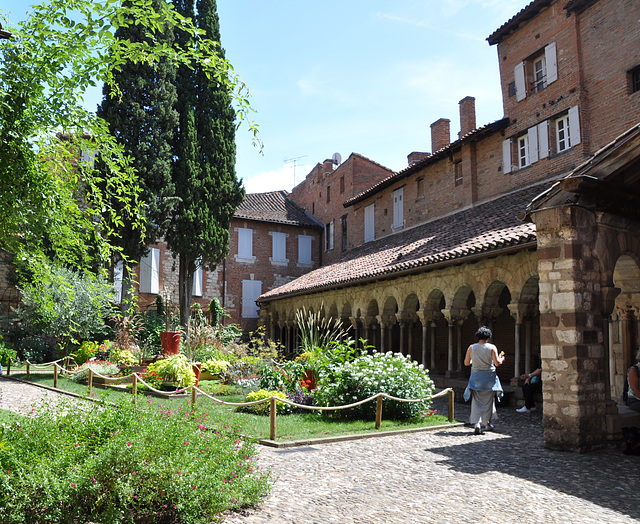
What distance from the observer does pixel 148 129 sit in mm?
19609

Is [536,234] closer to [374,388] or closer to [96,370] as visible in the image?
[374,388]

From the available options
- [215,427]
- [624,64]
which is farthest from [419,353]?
[215,427]

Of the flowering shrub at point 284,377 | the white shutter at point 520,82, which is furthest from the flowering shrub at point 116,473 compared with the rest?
the white shutter at point 520,82

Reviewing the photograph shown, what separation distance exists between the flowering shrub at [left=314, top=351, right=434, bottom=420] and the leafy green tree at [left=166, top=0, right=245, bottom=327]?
490 inches

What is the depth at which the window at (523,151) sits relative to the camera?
15.6 meters

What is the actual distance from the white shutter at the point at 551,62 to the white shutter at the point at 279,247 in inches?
657

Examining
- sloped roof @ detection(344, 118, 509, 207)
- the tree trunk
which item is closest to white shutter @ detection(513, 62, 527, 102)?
sloped roof @ detection(344, 118, 509, 207)

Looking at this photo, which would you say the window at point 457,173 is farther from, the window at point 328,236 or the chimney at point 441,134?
the window at point 328,236

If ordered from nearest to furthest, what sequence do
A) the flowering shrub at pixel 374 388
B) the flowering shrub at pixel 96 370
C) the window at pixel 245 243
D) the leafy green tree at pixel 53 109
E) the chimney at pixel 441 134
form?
the leafy green tree at pixel 53 109 → the flowering shrub at pixel 374 388 → the flowering shrub at pixel 96 370 → the chimney at pixel 441 134 → the window at pixel 245 243

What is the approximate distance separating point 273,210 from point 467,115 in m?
12.9

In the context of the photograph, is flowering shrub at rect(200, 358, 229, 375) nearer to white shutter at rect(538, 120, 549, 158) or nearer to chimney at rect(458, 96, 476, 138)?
white shutter at rect(538, 120, 549, 158)

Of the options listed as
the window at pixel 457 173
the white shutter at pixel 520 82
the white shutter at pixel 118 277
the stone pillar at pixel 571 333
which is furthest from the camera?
the white shutter at pixel 118 277

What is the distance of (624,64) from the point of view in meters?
12.8

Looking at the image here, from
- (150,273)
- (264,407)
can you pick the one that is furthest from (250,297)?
(264,407)
